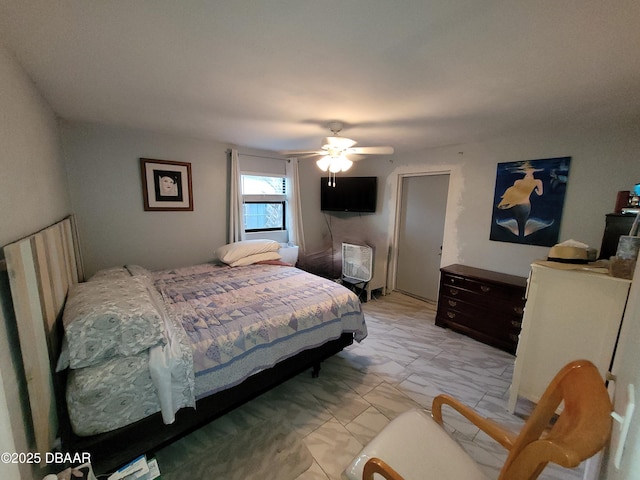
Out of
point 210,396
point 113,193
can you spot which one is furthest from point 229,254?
point 210,396

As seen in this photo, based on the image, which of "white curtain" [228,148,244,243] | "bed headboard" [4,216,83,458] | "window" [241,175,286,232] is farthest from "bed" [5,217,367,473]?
"window" [241,175,286,232]

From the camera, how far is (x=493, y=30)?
42.1 inches

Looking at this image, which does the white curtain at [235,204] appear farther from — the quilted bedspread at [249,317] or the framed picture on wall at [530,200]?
the framed picture on wall at [530,200]

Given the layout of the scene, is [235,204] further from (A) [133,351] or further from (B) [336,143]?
(A) [133,351]

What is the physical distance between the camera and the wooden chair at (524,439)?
61cm

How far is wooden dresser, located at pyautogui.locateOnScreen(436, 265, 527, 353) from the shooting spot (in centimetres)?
261

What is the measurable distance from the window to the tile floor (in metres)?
2.39

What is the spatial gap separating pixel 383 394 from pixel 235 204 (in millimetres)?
2981

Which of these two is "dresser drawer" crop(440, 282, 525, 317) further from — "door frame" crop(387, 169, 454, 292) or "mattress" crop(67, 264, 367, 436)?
"mattress" crop(67, 264, 367, 436)

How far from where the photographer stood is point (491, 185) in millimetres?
3023

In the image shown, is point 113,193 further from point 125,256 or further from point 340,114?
point 340,114

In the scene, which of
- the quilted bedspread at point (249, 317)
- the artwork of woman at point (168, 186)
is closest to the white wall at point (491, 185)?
the quilted bedspread at point (249, 317)

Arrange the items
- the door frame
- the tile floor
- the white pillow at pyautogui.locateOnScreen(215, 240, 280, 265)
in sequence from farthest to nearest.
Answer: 1. the door frame
2. the white pillow at pyautogui.locateOnScreen(215, 240, 280, 265)
3. the tile floor

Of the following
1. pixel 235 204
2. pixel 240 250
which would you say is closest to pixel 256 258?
pixel 240 250
